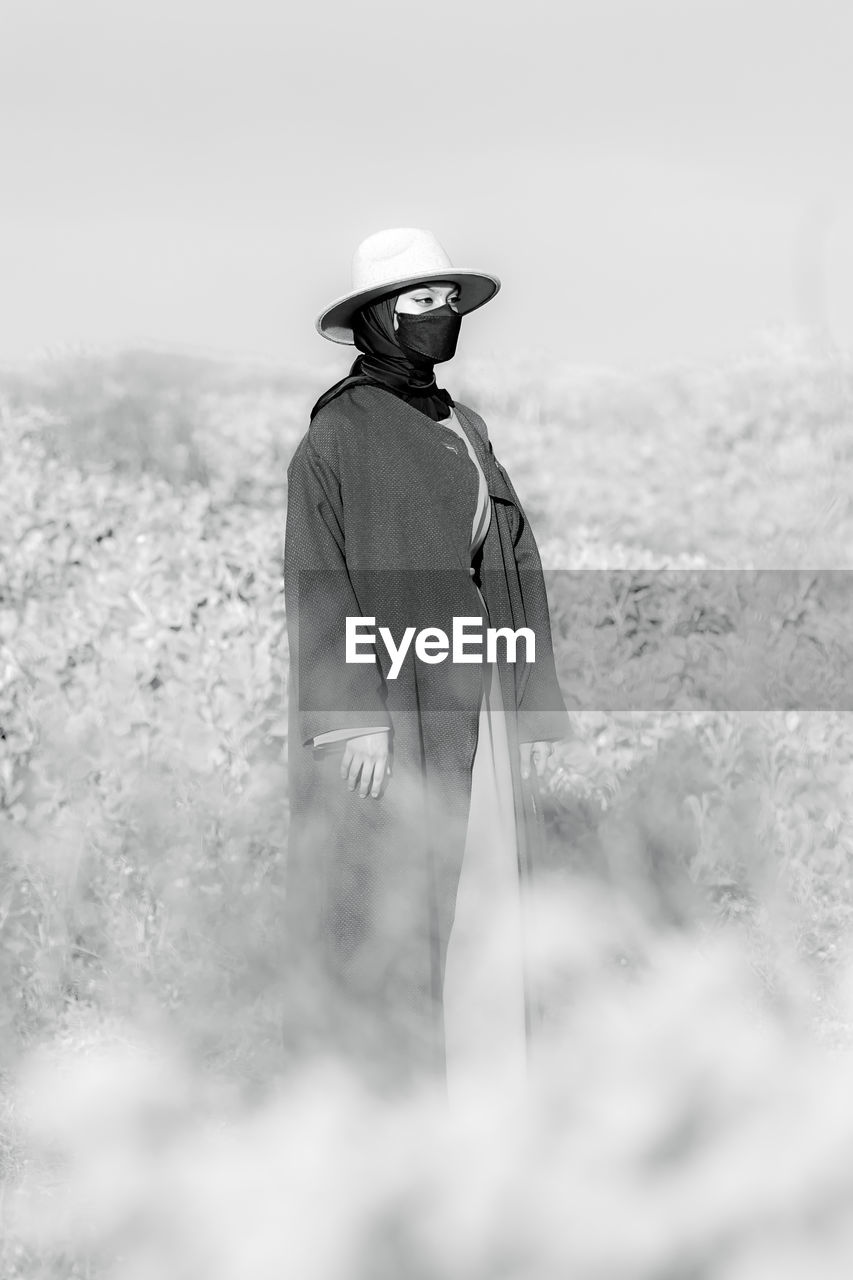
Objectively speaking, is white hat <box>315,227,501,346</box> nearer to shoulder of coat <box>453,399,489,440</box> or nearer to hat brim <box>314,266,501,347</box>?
hat brim <box>314,266,501,347</box>

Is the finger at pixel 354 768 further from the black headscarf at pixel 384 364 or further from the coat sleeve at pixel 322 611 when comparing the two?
the black headscarf at pixel 384 364

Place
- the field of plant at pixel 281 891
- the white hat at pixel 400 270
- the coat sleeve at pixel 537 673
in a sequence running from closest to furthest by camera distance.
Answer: the field of plant at pixel 281 891, the white hat at pixel 400 270, the coat sleeve at pixel 537 673

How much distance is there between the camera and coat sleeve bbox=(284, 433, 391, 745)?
95.7 inches

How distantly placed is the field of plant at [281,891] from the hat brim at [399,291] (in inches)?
50.4

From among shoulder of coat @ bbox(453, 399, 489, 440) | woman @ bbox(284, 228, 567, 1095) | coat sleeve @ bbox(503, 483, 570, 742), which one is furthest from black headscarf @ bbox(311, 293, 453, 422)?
coat sleeve @ bbox(503, 483, 570, 742)

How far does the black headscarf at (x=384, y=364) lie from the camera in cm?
251

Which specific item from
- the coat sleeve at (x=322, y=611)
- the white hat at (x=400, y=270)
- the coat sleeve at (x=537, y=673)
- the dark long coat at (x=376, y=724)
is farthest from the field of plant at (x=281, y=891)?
the white hat at (x=400, y=270)

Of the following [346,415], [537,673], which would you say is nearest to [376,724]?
[537,673]

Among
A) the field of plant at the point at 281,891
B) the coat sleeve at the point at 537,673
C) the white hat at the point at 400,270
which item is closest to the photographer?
the field of plant at the point at 281,891

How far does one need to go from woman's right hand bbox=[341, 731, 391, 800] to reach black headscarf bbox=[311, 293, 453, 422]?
622mm

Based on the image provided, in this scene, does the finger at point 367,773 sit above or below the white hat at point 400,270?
Answer: below

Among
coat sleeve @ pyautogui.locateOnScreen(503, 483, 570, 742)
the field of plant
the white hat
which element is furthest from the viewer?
coat sleeve @ pyautogui.locateOnScreen(503, 483, 570, 742)

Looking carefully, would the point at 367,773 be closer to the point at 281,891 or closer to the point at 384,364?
the point at 384,364

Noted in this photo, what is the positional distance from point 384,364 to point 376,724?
680mm
